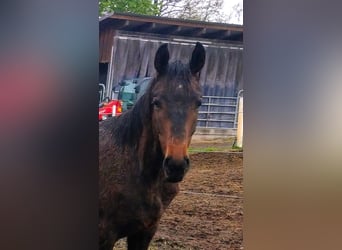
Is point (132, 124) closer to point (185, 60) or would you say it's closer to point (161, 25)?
point (185, 60)

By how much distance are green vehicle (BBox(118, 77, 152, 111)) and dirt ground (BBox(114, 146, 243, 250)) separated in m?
0.48

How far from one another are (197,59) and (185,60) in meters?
0.07

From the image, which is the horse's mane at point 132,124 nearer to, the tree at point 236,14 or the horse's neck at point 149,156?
the horse's neck at point 149,156

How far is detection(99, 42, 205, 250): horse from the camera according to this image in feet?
9.82

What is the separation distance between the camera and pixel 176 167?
3.03 meters

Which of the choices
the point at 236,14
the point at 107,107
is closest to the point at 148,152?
the point at 107,107

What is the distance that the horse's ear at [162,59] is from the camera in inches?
118

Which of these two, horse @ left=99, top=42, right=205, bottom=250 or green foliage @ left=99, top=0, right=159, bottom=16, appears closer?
horse @ left=99, top=42, right=205, bottom=250

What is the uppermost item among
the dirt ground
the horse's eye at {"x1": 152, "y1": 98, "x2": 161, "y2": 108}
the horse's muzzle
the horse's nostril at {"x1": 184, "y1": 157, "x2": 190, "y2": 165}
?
the horse's eye at {"x1": 152, "y1": 98, "x2": 161, "y2": 108}

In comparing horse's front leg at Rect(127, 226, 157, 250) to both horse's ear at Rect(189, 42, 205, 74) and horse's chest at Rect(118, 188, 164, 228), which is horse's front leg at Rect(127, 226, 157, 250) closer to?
horse's chest at Rect(118, 188, 164, 228)

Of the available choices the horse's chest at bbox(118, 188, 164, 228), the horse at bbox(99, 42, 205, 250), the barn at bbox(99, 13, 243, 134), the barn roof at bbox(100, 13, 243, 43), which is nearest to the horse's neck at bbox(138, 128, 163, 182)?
the horse at bbox(99, 42, 205, 250)

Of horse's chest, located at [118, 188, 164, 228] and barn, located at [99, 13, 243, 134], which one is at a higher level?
barn, located at [99, 13, 243, 134]
